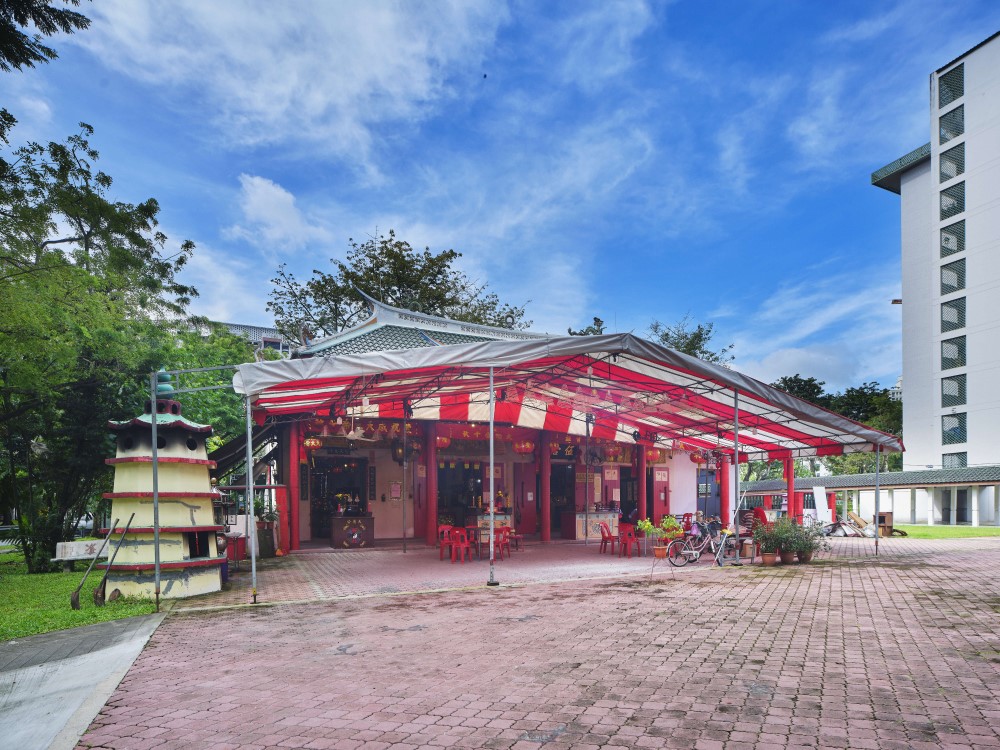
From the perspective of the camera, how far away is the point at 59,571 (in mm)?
13086

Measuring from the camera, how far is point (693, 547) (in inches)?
470

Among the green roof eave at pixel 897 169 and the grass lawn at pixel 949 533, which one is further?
the green roof eave at pixel 897 169

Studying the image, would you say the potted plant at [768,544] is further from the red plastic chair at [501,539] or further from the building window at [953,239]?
the building window at [953,239]

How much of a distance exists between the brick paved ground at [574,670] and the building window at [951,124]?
118 ft

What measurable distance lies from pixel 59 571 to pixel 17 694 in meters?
10.2

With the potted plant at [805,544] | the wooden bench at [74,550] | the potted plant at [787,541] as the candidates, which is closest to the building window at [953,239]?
the potted plant at [805,544]

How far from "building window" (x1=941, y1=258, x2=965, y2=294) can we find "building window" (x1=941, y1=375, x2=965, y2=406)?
4795mm

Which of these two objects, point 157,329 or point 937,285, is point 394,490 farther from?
point 937,285

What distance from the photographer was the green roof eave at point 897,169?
1462 inches

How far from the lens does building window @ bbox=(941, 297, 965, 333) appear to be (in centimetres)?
3550

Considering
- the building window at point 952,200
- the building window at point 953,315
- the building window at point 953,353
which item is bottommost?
the building window at point 953,353

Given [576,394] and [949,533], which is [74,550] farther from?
[949,533]

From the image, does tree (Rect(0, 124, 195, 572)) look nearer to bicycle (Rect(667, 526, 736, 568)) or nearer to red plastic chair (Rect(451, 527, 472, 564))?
red plastic chair (Rect(451, 527, 472, 564))

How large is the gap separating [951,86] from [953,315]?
12.3 meters
